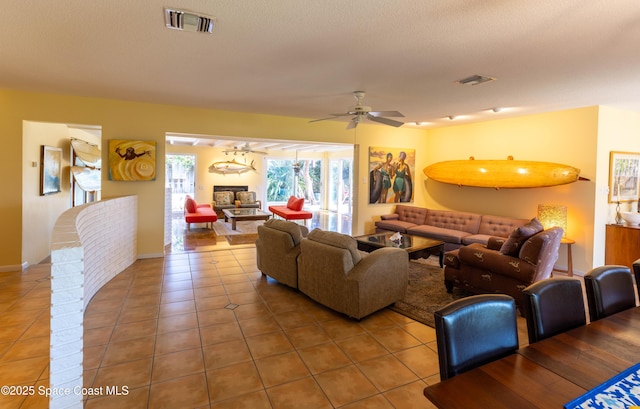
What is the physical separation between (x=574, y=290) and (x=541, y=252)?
1.76 meters

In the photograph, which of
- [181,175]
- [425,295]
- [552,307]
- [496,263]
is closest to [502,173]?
[496,263]

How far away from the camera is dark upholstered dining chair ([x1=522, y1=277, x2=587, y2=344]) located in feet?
5.11

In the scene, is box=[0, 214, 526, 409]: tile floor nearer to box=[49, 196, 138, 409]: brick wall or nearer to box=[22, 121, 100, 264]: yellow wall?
box=[49, 196, 138, 409]: brick wall

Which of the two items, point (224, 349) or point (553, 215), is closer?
point (224, 349)

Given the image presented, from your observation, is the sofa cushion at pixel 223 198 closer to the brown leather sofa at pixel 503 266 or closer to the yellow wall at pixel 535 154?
the yellow wall at pixel 535 154

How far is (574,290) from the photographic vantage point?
1.73 metres

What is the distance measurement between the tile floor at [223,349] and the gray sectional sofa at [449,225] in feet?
9.30

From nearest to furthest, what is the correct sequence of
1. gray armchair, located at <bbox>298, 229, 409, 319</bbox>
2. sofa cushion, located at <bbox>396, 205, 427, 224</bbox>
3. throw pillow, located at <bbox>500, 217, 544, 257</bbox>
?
gray armchair, located at <bbox>298, 229, 409, 319</bbox>
throw pillow, located at <bbox>500, 217, 544, 257</bbox>
sofa cushion, located at <bbox>396, 205, 427, 224</bbox>

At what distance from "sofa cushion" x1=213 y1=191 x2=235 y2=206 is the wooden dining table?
10.1m

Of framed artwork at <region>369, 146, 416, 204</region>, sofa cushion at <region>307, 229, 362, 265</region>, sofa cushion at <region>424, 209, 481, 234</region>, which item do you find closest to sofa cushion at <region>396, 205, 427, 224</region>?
sofa cushion at <region>424, 209, 481, 234</region>

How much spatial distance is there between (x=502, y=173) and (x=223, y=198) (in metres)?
8.08

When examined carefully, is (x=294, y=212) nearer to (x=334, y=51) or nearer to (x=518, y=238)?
(x=518, y=238)

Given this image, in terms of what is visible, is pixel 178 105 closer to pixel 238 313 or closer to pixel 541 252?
pixel 238 313

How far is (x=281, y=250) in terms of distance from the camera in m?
4.10
